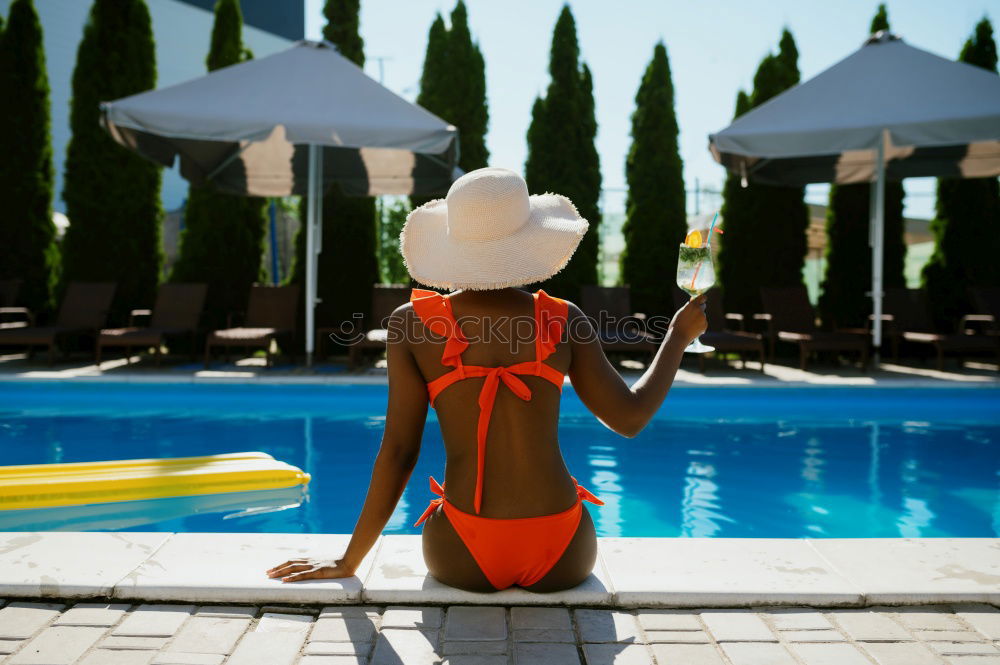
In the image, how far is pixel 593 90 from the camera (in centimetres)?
1080

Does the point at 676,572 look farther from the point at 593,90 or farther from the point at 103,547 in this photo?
the point at 593,90

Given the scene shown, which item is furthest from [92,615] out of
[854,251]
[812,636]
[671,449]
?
[854,251]

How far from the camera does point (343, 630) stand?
1994 mm

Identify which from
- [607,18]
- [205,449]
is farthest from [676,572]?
[607,18]

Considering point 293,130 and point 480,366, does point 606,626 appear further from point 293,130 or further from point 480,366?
point 293,130

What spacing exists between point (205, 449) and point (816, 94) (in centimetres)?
657

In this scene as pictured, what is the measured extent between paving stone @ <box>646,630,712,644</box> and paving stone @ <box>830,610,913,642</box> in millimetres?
381

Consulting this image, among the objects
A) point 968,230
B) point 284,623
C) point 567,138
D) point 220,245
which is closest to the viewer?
point 284,623

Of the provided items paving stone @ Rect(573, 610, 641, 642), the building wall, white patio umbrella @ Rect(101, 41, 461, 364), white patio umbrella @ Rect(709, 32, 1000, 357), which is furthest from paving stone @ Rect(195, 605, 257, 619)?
the building wall

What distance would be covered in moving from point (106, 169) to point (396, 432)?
939 centimetres

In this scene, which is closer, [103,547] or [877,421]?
[103,547]

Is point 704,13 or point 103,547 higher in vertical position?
point 704,13

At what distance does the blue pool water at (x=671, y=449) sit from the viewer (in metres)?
3.93

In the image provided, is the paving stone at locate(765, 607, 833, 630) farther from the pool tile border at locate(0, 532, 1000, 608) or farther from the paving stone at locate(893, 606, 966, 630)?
the paving stone at locate(893, 606, 966, 630)
